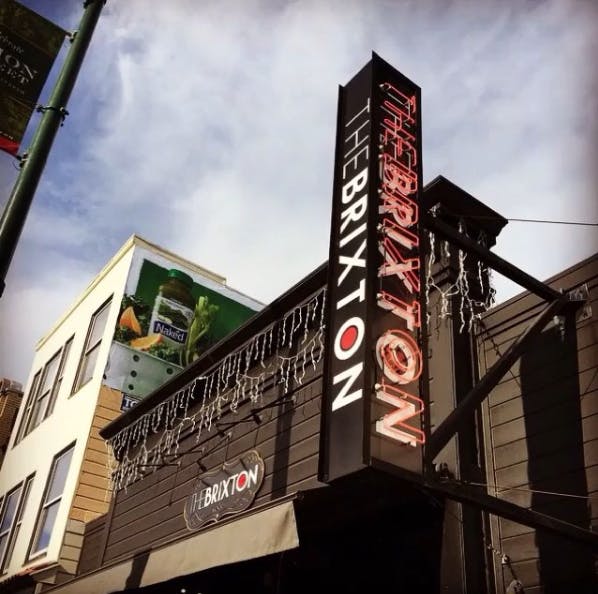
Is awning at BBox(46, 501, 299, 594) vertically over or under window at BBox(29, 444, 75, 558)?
under

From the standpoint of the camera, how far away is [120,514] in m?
12.5

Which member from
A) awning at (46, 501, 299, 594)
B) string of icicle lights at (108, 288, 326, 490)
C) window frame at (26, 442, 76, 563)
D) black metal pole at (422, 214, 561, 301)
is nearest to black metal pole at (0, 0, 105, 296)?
awning at (46, 501, 299, 594)

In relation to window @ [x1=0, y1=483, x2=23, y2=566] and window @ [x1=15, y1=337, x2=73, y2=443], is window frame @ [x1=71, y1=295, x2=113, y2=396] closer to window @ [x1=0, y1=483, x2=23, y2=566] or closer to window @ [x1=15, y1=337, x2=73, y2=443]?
window @ [x1=15, y1=337, x2=73, y2=443]

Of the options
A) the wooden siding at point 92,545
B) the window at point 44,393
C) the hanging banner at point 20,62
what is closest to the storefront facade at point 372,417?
the wooden siding at point 92,545

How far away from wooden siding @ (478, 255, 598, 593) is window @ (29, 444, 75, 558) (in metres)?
10.3

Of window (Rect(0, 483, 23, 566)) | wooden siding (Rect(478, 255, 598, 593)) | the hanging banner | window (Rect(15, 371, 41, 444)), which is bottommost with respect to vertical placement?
wooden siding (Rect(478, 255, 598, 593))

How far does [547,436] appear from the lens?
6.47 m

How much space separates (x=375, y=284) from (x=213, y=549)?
3.44 m

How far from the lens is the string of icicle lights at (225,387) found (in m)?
9.12

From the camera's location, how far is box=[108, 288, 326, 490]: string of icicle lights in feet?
29.9

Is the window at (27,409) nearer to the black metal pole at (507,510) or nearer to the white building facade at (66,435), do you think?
the white building facade at (66,435)

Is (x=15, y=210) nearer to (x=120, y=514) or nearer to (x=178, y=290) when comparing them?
(x=120, y=514)

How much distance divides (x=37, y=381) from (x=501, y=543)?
15421 millimetres

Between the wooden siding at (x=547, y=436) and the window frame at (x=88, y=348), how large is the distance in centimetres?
1065
